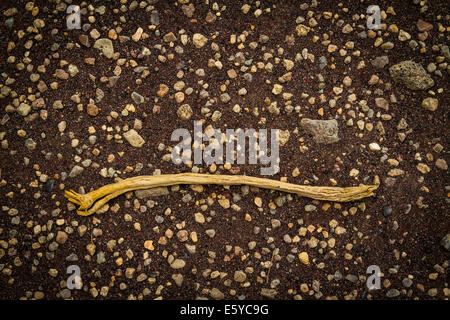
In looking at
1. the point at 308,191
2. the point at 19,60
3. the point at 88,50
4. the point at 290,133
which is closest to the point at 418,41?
the point at 290,133

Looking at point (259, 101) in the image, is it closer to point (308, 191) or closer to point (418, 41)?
point (308, 191)

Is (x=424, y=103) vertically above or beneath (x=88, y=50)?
beneath

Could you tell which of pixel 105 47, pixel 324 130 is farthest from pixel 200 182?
pixel 105 47

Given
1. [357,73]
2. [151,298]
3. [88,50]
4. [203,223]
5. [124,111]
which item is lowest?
[151,298]
